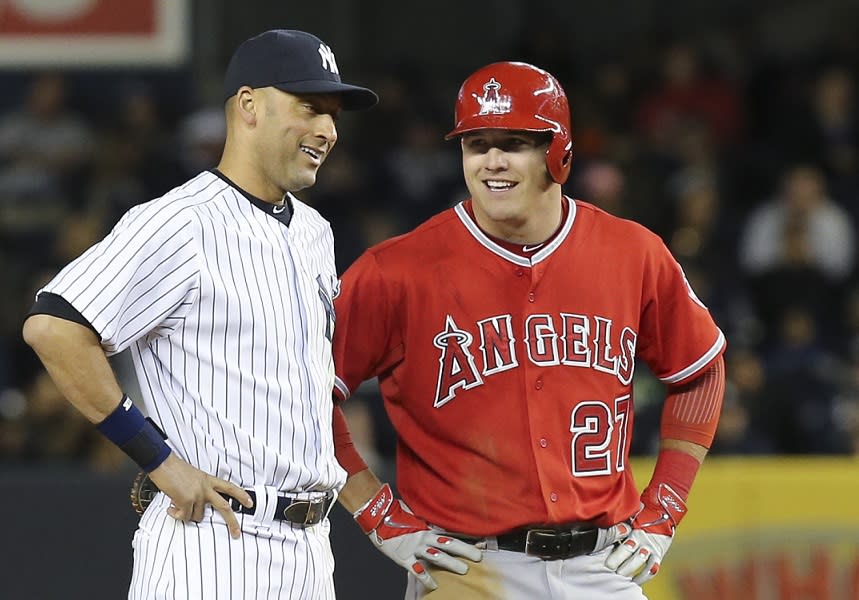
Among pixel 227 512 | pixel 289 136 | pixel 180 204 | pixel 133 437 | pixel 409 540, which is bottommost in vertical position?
pixel 409 540

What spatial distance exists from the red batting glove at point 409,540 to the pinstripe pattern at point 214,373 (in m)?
0.40

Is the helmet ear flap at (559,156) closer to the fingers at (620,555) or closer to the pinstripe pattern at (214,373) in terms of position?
the pinstripe pattern at (214,373)

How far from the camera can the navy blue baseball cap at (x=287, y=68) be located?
10.3 ft

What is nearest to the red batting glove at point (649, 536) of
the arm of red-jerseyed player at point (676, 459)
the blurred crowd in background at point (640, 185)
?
the arm of red-jerseyed player at point (676, 459)

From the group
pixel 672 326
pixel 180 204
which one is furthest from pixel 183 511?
pixel 672 326

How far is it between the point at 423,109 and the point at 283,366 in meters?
7.37

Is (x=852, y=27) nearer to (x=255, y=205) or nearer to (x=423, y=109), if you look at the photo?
(x=423, y=109)

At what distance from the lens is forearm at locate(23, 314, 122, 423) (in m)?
2.86

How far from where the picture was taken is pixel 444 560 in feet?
11.3

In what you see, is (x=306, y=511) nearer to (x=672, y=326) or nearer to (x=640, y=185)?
(x=672, y=326)

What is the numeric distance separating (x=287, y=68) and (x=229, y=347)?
2.02 feet

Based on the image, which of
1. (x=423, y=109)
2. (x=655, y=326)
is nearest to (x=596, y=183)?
(x=423, y=109)

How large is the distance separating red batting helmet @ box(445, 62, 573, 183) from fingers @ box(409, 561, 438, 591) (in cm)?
98

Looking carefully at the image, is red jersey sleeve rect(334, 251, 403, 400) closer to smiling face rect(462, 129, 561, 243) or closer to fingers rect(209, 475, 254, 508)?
smiling face rect(462, 129, 561, 243)
